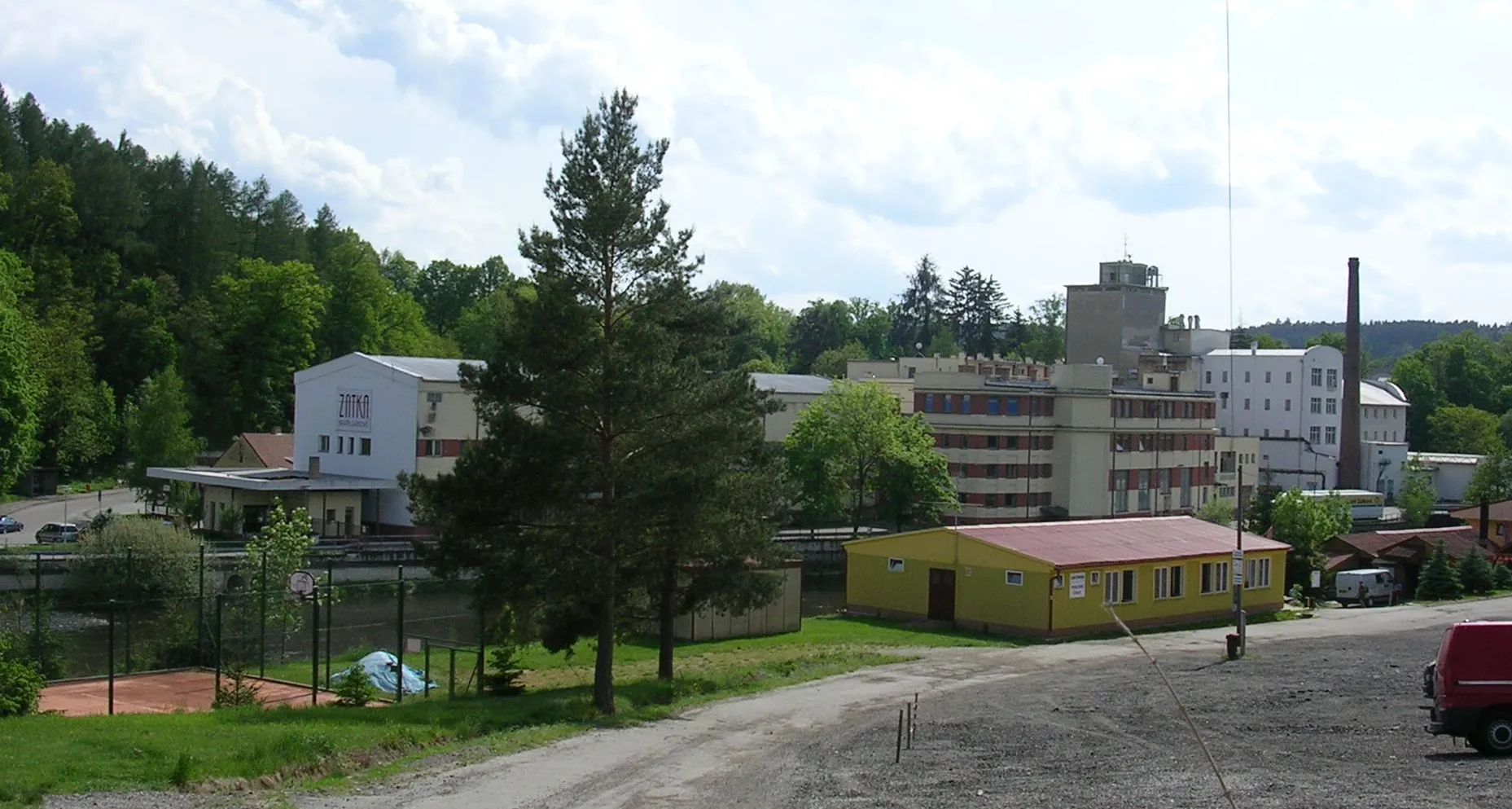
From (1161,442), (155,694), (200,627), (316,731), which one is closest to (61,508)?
(200,627)

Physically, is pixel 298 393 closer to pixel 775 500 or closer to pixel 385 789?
pixel 775 500

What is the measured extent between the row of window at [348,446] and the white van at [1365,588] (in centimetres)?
4775

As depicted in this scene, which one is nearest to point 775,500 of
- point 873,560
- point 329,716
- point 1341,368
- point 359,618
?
point 329,716

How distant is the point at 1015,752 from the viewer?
22.8 meters

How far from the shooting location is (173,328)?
99.8 meters

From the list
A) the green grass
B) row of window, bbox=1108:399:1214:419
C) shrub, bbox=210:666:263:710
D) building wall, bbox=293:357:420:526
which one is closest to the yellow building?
the green grass

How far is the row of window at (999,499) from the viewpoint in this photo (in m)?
86.8

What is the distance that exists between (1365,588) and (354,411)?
5043 cm

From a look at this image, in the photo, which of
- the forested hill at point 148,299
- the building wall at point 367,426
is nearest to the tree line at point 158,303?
the forested hill at point 148,299

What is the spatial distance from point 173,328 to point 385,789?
8941 centimetres

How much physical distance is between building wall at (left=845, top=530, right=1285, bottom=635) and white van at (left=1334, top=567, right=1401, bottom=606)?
36.9ft

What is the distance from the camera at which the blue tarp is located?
30.3 m

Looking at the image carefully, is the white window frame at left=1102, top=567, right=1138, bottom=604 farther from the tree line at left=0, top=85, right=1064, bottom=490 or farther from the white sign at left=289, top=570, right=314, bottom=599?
the tree line at left=0, top=85, right=1064, bottom=490

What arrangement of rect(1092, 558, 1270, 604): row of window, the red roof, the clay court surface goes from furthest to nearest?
rect(1092, 558, 1270, 604): row of window
the red roof
the clay court surface
